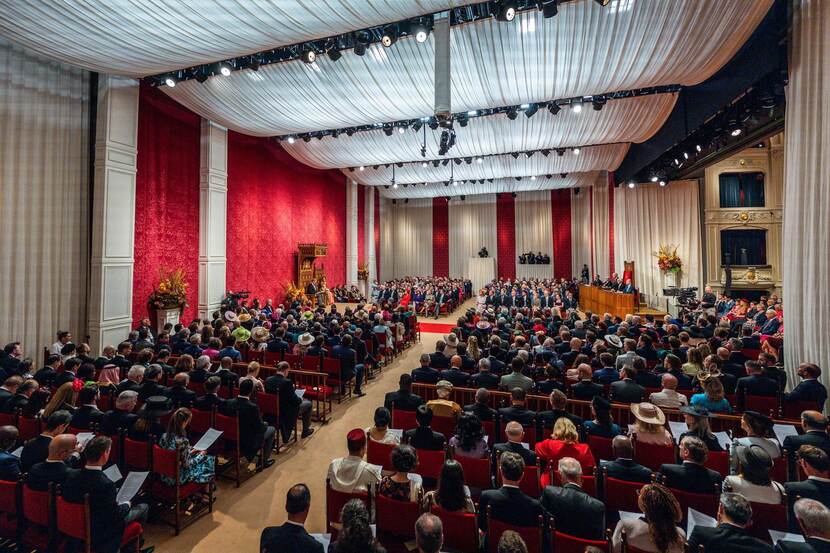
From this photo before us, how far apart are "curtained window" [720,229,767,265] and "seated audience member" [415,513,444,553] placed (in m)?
16.1

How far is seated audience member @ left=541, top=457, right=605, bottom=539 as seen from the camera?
2.13 metres

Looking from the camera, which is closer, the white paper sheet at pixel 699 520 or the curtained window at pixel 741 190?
the white paper sheet at pixel 699 520

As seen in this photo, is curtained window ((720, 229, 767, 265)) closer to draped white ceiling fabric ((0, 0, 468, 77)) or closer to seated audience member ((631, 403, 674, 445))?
seated audience member ((631, 403, 674, 445))

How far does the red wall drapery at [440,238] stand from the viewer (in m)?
24.0

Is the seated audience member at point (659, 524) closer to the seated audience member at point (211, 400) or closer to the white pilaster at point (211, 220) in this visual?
the seated audience member at point (211, 400)

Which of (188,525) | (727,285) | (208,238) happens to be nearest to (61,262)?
(208,238)

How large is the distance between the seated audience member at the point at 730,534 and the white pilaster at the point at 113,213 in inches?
354

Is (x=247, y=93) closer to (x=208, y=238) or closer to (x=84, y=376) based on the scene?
(x=208, y=238)

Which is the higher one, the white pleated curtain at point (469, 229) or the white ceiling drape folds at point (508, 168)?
the white ceiling drape folds at point (508, 168)

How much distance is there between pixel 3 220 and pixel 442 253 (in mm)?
19907

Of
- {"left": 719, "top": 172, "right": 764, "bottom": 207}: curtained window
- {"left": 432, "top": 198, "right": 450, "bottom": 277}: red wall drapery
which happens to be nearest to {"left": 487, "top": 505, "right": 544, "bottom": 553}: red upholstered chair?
{"left": 719, "top": 172, "right": 764, "bottom": 207}: curtained window

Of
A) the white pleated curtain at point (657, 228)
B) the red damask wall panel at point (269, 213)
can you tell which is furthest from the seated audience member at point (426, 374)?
the white pleated curtain at point (657, 228)

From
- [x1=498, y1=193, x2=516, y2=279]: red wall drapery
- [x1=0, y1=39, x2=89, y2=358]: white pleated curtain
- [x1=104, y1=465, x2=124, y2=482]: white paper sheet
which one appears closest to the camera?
[x1=104, y1=465, x2=124, y2=482]: white paper sheet

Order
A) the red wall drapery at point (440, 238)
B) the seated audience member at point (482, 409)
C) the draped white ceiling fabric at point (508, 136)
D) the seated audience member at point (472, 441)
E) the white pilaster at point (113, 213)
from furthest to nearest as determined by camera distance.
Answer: the red wall drapery at point (440, 238), the draped white ceiling fabric at point (508, 136), the white pilaster at point (113, 213), the seated audience member at point (482, 409), the seated audience member at point (472, 441)
